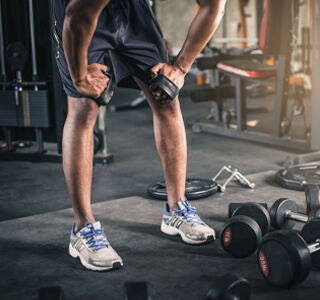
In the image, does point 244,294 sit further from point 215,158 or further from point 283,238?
point 215,158

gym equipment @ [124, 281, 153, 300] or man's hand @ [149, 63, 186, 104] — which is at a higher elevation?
man's hand @ [149, 63, 186, 104]

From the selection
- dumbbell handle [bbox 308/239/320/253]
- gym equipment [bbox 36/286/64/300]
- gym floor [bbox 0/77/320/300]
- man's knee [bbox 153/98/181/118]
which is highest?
man's knee [bbox 153/98/181/118]

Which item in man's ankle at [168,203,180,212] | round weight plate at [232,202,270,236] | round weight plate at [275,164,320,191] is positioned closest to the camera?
round weight plate at [232,202,270,236]

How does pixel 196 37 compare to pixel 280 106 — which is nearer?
pixel 196 37

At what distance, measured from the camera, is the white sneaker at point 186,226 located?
1.52 metres

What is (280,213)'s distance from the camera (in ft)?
5.12

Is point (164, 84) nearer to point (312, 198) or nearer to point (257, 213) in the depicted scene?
point (257, 213)

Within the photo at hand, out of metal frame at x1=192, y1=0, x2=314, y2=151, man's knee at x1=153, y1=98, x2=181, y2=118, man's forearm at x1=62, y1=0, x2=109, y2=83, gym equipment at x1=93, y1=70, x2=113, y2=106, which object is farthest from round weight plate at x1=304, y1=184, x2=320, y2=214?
metal frame at x1=192, y1=0, x2=314, y2=151

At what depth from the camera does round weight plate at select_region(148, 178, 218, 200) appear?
198 centimetres

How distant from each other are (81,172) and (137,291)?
0.54 meters

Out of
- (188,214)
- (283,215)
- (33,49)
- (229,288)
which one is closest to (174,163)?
(188,214)

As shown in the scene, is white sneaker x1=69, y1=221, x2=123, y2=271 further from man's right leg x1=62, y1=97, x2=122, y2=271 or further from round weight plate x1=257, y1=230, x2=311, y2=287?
round weight plate x1=257, y1=230, x2=311, y2=287

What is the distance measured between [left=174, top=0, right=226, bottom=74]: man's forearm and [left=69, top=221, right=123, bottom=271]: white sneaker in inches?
22.7

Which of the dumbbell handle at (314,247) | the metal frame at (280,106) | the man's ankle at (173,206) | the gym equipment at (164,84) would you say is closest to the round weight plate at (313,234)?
the dumbbell handle at (314,247)
